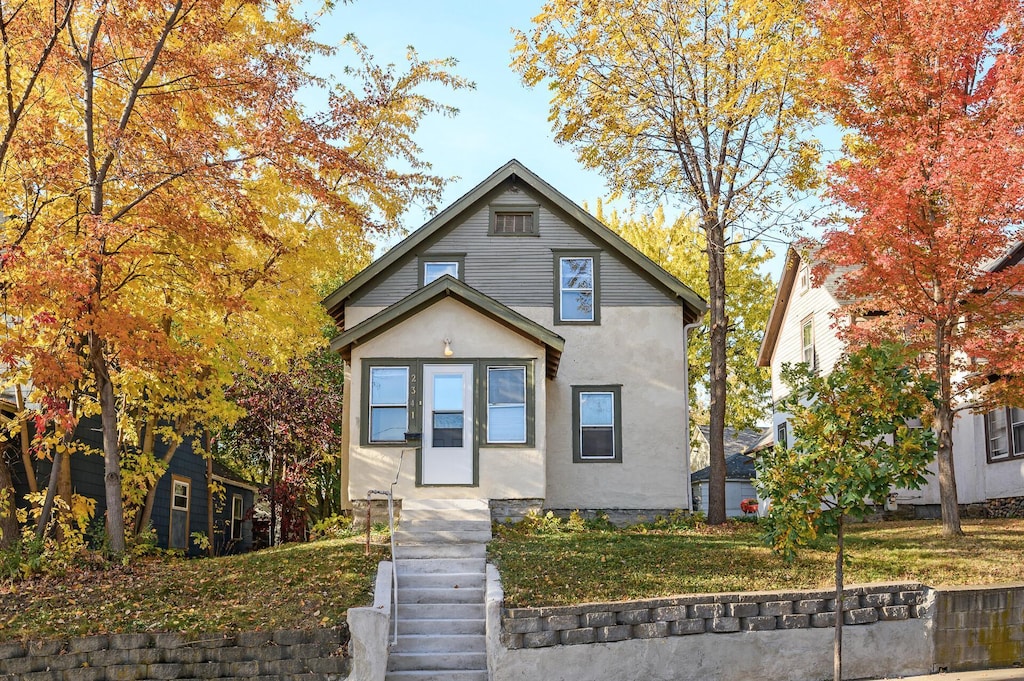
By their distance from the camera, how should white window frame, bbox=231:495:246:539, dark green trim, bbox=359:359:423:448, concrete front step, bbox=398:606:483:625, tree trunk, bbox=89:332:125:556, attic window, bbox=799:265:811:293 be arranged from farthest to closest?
white window frame, bbox=231:495:246:539, attic window, bbox=799:265:811:293, dark green trim, bbox=359:359:423:448, tree trunk, bbox=89:332:125:556, concrete front step, bbox=398:606:483:625

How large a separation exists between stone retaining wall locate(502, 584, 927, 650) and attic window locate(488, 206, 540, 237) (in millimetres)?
10099

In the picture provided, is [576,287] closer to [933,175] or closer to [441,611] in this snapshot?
[933,175]

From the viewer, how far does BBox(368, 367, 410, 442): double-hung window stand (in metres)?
17.1

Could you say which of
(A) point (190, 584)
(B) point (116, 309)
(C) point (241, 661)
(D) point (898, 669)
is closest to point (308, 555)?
(A) point (190, 584)

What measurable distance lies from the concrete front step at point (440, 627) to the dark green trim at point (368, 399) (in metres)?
5.26

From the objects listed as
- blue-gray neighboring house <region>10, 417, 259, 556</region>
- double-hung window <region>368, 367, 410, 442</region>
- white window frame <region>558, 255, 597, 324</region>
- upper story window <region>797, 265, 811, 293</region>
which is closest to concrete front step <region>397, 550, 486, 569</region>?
double-hung window <region>368, 367, 410, 442</region>

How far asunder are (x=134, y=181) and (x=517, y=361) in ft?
22.1

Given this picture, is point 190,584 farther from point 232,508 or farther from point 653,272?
point 232,508

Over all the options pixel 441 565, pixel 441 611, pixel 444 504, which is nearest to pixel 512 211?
pixel 444 504

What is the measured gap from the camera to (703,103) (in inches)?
742

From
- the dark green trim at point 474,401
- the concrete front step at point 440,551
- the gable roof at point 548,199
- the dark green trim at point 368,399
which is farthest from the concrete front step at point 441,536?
the gable roof at point 548,199

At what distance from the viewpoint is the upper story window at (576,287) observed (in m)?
19.6

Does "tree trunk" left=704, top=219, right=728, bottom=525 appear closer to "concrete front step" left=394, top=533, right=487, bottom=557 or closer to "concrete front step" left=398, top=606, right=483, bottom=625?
"concrete front step" left=394, top=533, right=487, bottom=557

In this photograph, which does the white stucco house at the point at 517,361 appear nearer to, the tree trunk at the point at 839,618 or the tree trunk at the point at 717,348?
the tree trunk at the point at 717,348
